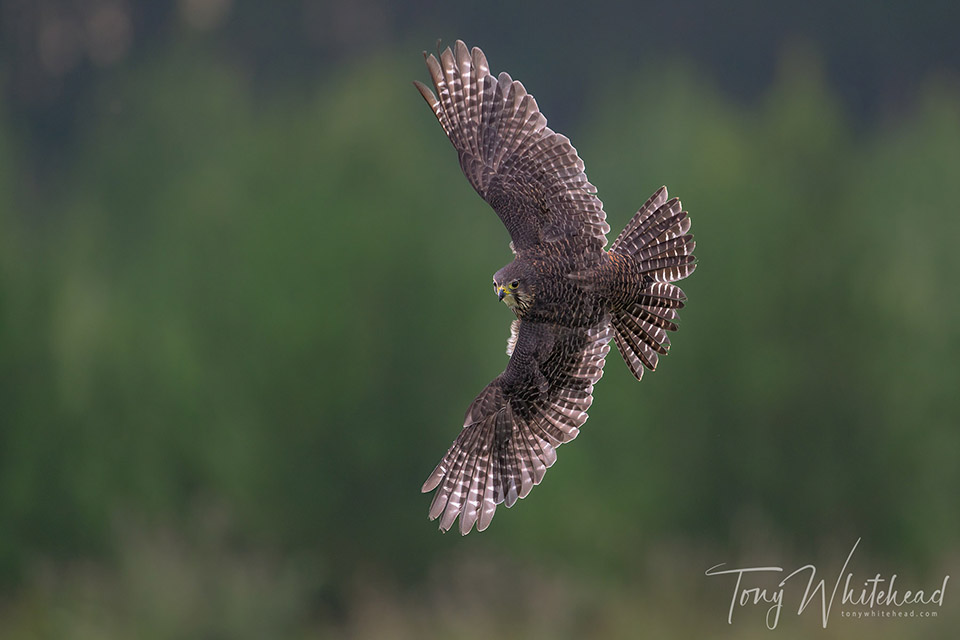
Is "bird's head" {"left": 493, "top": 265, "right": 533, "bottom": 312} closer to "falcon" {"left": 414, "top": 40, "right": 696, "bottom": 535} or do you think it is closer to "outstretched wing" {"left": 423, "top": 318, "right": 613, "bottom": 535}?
"falcon" {"left": 414, "top": 40, "right": 696, "bottom": 535}

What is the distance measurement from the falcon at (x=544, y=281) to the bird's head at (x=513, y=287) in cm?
8

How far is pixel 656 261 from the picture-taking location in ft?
23.6

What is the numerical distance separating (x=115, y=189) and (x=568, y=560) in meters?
11.7

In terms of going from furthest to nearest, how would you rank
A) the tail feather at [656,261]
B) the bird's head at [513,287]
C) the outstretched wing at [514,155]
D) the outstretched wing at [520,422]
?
the tail feather at [656,261], the outstretched wing at [514,155], the outstretched wing at [520,422], the bird's head at [513,287]

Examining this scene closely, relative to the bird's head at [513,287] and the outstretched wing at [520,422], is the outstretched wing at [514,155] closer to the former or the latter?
the bird's head at [513,287]

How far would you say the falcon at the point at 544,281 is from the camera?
6.81 metres

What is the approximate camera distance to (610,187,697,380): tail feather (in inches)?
282

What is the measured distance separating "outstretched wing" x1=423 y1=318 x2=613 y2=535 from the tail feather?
24cm

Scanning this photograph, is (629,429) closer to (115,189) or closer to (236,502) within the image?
(236,502)

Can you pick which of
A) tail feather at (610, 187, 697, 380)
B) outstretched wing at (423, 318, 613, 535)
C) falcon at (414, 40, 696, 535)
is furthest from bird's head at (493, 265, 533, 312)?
tail feather at (610, 187, 697, 380)

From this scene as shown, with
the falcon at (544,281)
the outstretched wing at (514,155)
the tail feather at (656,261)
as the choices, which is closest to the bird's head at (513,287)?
the falcon at (544,281)

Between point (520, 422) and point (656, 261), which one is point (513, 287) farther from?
point (656, 261)

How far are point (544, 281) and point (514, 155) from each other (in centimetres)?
105

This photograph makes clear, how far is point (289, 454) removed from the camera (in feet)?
65.3
